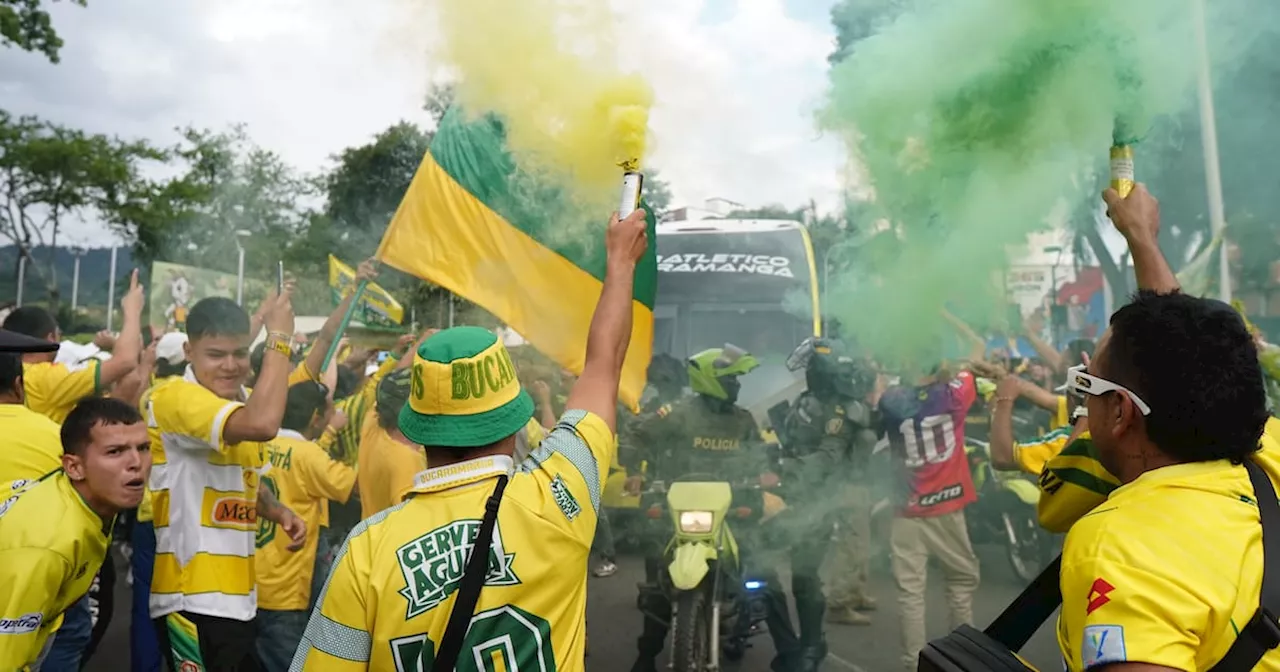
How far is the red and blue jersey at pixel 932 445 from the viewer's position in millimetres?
4992

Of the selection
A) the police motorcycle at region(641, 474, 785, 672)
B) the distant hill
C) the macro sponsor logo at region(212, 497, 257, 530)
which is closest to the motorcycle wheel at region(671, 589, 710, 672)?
Result: the police motorcycle at region(641, 474, 785, 672)

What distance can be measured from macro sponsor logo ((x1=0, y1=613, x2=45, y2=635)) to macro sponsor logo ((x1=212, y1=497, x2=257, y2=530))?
0.88 meters

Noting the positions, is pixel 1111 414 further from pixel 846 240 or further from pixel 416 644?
pixel 846 240

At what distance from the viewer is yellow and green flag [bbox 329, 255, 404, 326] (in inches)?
226

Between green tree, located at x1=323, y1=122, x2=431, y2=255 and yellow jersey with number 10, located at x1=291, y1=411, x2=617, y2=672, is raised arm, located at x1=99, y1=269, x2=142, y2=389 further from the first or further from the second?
green tree, located at x1=323, y1=122, x2=431, y2=255

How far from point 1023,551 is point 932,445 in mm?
2861

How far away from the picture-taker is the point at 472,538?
1.64 m

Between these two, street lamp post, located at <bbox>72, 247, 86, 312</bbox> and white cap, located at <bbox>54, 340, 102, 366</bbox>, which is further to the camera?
street lamp post, located at <bbox>72, 247, 86, 312</bbox>

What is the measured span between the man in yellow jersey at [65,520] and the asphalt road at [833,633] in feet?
10.8

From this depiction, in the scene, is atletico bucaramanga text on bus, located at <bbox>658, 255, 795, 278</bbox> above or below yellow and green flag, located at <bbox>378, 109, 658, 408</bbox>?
above

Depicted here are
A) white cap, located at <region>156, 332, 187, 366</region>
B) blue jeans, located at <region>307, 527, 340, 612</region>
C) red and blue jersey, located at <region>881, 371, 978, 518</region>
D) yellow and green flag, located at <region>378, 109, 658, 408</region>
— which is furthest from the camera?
white cap, located at <region>156, 332, 187, 366</region>

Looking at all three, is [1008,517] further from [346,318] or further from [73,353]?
[73,353]

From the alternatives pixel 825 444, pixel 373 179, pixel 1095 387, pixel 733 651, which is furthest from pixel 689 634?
pixel 373 179

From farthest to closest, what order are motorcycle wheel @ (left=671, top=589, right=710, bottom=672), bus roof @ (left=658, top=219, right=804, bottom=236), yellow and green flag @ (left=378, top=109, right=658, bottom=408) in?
bus roof @ (left=658, top=219, right=804, bottom=236) < motorcycle wheel @ (left=671, top=589, right=710, bottom=672) < yellow and green flag @ (left=378, top=109, right=658, bottom=408)
